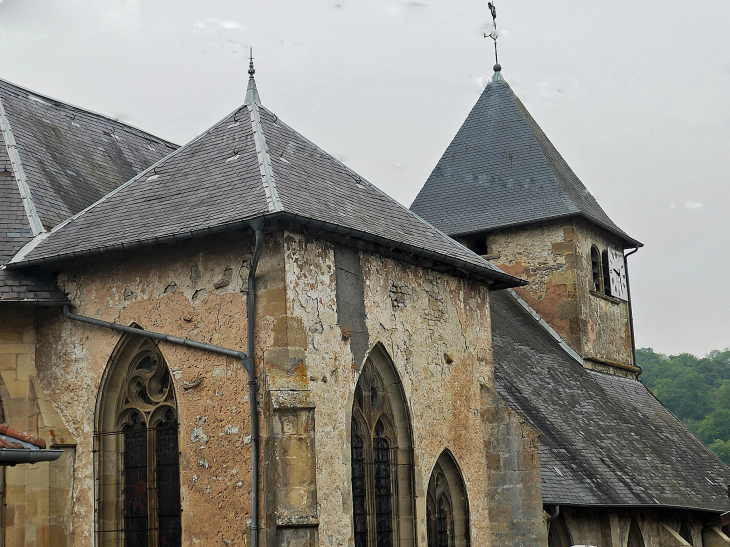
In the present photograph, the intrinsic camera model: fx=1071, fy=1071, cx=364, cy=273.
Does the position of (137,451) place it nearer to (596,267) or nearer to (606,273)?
(596,267)

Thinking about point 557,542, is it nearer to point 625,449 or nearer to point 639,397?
point 625,449

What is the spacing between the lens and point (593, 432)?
19.6 m

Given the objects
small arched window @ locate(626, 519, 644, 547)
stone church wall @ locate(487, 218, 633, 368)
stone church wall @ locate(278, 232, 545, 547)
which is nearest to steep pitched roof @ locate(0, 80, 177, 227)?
stone church wall @ locate(278, 232, 545, 547)

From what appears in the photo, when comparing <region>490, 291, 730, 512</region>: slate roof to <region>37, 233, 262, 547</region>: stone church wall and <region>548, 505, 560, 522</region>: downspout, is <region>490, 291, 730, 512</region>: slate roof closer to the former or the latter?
<region>548, 505, 560, 522</region>: downspout

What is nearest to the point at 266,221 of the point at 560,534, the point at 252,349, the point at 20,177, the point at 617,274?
the point at 252,349

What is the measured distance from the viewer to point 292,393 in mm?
10906

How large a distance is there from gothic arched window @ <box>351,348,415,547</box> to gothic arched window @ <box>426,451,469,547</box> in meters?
0.83

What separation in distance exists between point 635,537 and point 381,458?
8280 mm

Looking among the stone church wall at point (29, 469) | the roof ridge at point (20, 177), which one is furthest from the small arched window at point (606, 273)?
the stone church wall at point (29, 469)

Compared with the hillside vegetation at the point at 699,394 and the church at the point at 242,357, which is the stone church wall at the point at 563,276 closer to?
the church at the point at 242,357

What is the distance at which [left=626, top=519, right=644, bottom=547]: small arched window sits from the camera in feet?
61.6

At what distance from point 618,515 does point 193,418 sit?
31.1ft

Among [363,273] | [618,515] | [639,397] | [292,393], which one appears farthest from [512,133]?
[292,393]

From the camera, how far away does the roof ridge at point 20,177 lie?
12.9 metres
